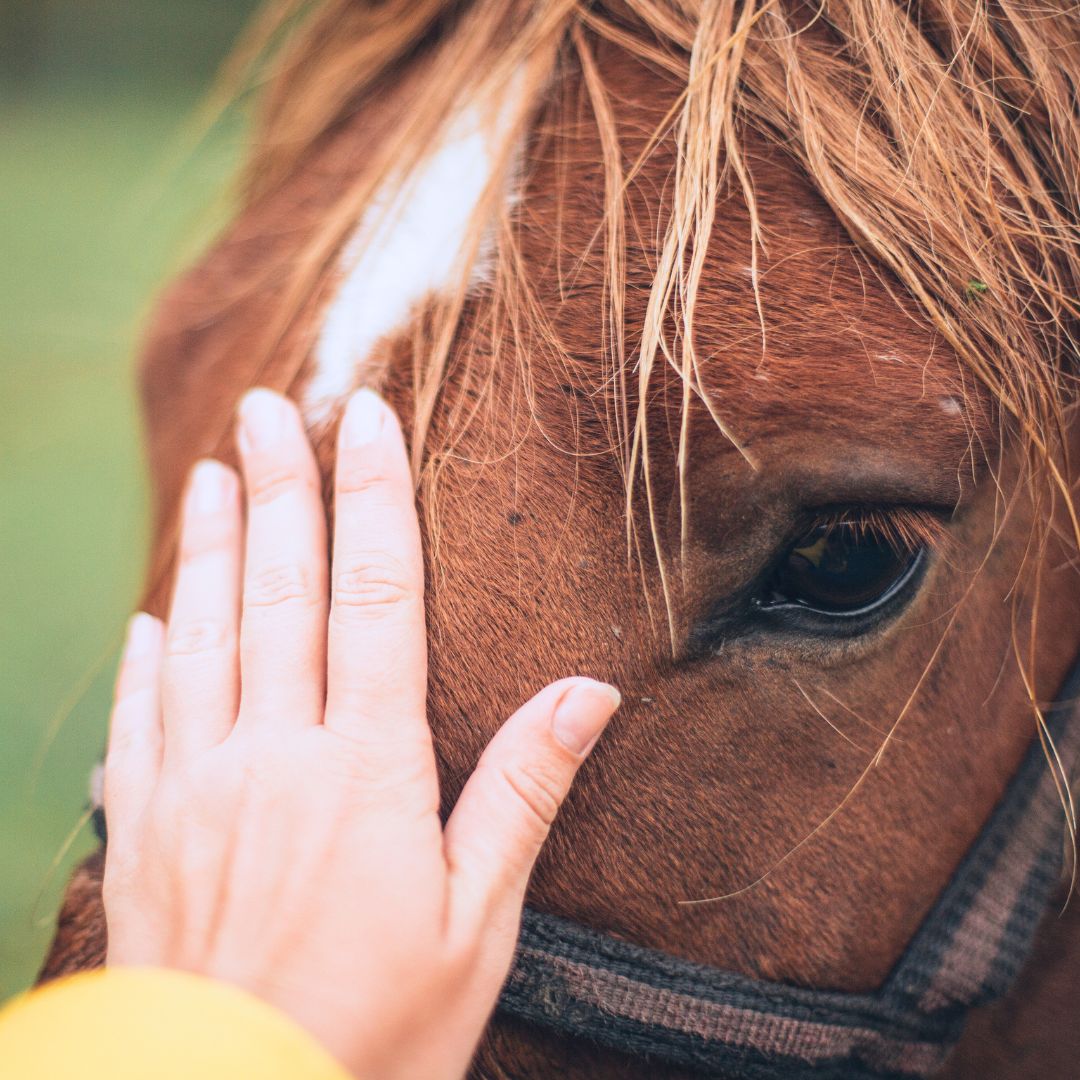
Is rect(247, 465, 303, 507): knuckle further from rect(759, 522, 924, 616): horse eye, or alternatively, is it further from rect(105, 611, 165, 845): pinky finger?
rect(759, 522, 924, 616): horse eye

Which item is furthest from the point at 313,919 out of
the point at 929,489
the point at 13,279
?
the point at 13,279

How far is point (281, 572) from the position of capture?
2.22ft

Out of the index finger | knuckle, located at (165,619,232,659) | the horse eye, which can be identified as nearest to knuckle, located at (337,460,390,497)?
the index finger

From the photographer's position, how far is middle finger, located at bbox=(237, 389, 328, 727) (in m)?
0.64

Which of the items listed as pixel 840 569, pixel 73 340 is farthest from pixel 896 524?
pixel 73 340

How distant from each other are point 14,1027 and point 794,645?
62 centimetres

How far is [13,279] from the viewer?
3.06 meters

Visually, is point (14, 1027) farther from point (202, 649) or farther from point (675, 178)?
point (675, 178)

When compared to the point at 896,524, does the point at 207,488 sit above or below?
below

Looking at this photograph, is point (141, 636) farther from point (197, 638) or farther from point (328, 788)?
point (328, 788)

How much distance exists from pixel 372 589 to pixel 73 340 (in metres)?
2.02

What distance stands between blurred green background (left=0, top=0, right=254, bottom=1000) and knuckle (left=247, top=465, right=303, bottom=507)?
33 centimetres

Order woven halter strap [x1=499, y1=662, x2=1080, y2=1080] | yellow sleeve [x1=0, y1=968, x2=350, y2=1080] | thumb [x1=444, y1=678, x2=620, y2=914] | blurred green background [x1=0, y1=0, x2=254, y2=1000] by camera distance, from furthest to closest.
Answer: blurred green background [x1=0, y1=0, x2=254, y2=1000], woven halter strap [x1=499, y1=662, x2=1080, y2=1080], thumb [x1=444, y1=678, x2=620, y2=914], yellow sleeve [x1=0, y1=968, x2=350, y2=1080]

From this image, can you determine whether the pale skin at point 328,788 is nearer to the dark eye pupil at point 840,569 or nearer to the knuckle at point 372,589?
the knuckle at point 372,589
